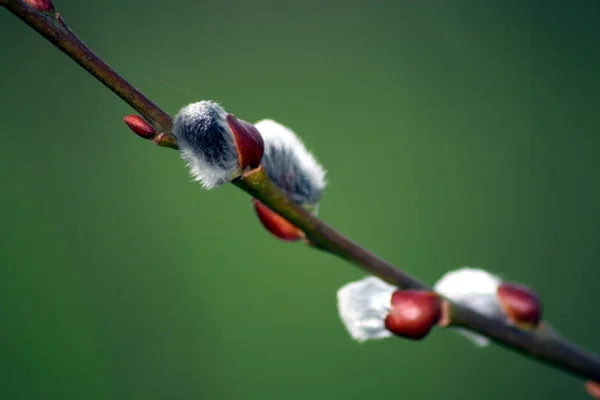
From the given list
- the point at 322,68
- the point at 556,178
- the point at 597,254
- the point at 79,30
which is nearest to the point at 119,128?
the point at 79,30

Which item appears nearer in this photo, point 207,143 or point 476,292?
point 207,143

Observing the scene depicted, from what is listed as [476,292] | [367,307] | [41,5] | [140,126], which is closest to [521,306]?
[476,292]

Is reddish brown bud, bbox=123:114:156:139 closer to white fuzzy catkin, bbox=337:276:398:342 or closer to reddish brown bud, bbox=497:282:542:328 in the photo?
white fuzzy catkin, bbox=337:276:398:342

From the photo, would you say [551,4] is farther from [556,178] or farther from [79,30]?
[79,30]

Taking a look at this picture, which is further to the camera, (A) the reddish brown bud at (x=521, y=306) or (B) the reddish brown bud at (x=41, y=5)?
(A) the reddish brown bud at (x=521, y=306)

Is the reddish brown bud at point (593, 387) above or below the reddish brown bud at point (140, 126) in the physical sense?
below

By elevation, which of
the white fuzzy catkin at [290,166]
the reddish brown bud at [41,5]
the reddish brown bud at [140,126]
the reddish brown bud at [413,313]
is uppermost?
the reddish brown bud at [41,5]


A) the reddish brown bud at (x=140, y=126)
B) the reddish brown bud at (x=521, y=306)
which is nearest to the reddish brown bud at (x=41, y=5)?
the reddish brown bud at (x=140, y=126)

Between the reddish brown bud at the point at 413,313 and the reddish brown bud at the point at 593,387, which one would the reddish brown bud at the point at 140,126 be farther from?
the reddish brown bud at the point at 593,387

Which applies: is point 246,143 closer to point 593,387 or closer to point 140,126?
point 140,126
